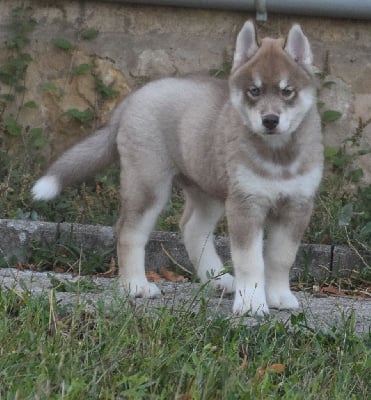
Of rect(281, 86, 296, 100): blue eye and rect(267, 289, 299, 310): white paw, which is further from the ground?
rect(281, 86, 296, 100): blue eye

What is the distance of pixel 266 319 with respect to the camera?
419cm

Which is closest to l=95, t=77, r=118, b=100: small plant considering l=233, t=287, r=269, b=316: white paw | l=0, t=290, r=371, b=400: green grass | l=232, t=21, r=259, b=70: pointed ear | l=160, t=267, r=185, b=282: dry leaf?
l=160, t=267, r=185, b=282: dry leaf

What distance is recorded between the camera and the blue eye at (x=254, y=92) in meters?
4.54

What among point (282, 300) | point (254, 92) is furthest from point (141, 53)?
point (282, 300)

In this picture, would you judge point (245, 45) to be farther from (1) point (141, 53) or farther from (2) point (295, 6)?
(1) point (141, 53)

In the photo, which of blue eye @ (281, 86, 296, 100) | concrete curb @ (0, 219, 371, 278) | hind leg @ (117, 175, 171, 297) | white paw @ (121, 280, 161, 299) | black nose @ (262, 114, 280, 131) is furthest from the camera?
concrete curb @ (0, 219, 371, 278)

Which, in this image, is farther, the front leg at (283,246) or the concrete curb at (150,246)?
the concrete curb at (150,246)

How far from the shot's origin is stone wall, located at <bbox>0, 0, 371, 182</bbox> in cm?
695

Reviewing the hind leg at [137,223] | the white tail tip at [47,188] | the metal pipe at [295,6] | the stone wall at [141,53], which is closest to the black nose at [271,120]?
the hind leg at [137,223]

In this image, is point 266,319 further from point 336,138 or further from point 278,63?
point 336,138

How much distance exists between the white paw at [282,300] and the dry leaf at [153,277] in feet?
3.26

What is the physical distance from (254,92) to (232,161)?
1.03 feet

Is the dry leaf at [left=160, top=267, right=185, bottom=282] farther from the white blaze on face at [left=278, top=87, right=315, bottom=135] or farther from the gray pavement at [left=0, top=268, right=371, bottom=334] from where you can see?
the white blaze on face at [left=278, top=87, right=315, bottom=135]

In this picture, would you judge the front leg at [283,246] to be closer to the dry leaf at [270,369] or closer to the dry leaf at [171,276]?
the dry leaf at [171,276]
